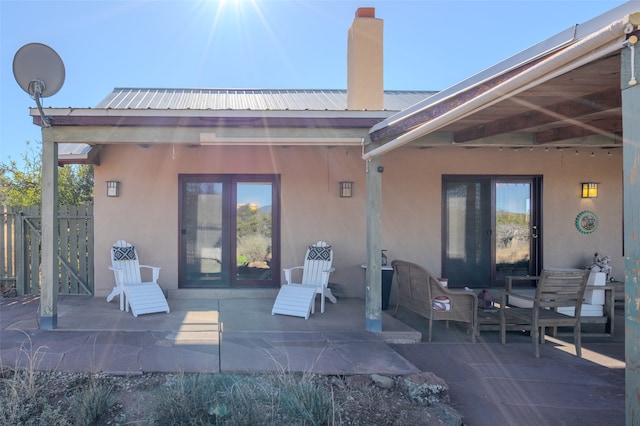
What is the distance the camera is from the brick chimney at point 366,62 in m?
7.09

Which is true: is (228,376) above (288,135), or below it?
below

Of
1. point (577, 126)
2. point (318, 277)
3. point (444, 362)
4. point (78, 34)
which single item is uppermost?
point (78, 34)

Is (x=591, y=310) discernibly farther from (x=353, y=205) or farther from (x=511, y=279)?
(x=353, y=205)

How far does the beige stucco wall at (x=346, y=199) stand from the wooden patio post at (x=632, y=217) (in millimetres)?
5219

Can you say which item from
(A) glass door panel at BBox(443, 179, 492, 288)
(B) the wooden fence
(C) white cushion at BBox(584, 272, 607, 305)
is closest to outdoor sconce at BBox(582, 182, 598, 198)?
(A) glass door panel at BBox(443, 179, 492, 288)

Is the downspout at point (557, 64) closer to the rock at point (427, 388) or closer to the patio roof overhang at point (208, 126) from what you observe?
the patio roof overhang at point (208, 126)

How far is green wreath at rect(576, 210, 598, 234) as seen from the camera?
7.57 metres

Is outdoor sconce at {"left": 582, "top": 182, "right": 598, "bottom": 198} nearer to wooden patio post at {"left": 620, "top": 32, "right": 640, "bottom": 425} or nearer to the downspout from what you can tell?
the downspout

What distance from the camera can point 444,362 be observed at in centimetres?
436

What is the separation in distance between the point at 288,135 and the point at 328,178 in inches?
87.1

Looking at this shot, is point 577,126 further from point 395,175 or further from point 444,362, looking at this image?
point 444,362

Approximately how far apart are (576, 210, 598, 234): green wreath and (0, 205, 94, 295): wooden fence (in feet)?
28.3

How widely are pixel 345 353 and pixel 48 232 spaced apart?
150 inches

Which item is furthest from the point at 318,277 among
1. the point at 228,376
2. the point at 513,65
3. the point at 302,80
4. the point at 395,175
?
the point at 302,80
